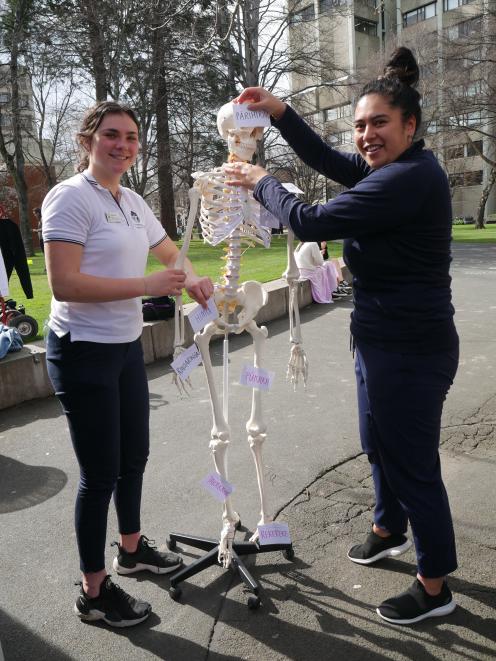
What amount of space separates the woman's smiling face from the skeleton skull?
1.82 ft

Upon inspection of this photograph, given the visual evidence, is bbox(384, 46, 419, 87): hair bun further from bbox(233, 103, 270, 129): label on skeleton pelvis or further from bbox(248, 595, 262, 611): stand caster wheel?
bbox(248, 595, 262, 611): stand caster wheel

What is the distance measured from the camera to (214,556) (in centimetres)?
271

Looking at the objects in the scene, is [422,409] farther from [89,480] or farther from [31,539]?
[31,539]

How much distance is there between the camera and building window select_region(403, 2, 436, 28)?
38.9 metres

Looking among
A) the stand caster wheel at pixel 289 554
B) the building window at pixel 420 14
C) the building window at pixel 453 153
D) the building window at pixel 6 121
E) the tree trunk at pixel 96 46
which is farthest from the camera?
the building window at pixel 420 14

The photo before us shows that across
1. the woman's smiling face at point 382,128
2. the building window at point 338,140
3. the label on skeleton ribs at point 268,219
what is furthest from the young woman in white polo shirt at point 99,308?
the building window at point 338,140

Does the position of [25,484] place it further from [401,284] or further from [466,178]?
[466,178]

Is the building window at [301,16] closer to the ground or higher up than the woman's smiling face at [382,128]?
higher up

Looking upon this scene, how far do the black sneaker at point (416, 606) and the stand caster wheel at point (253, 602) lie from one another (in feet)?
1.74

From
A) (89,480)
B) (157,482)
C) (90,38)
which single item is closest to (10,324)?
(157,482)

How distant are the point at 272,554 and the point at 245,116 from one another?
219 centimetres

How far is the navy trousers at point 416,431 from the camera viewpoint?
2.20 m

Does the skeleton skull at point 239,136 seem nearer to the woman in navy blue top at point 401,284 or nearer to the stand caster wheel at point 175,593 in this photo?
the woman in navy blue top at point 401,284

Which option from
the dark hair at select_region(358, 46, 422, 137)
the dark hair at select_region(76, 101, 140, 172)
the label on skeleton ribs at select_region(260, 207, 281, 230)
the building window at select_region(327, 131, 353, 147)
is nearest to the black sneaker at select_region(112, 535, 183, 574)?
the label on skeleton ribs at select_region(260, 207, 281, 230)
